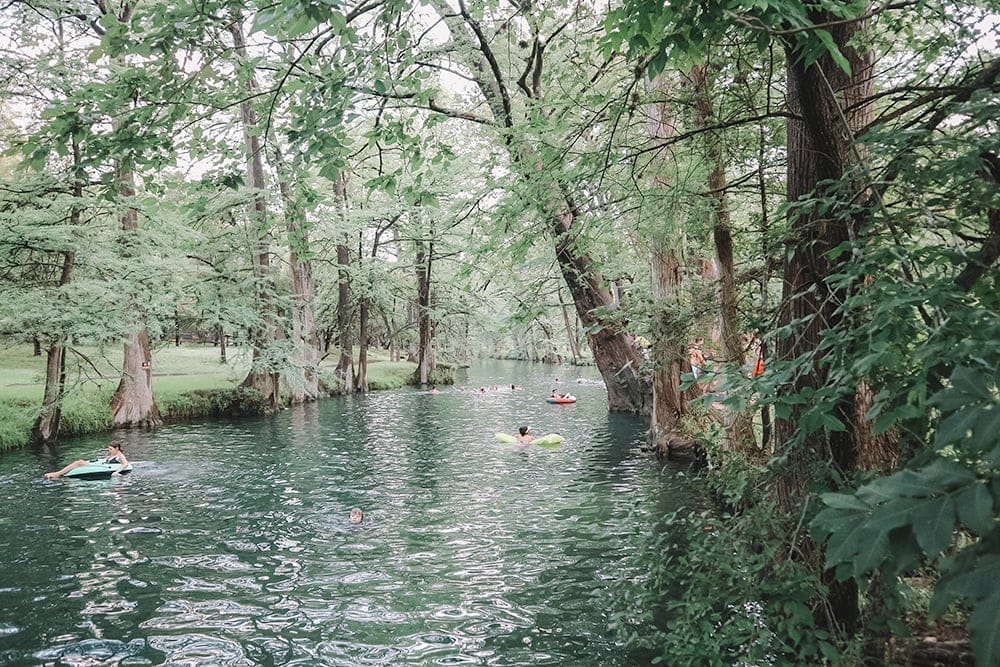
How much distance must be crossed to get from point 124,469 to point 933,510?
14.6 meters

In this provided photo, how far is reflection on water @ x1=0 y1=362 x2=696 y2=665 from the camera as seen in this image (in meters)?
5.92

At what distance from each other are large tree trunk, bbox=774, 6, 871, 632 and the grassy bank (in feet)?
57.3

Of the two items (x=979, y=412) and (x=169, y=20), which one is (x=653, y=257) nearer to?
(x=169, y=20)

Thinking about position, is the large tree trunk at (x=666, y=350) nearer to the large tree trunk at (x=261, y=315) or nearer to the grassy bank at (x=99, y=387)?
the large tree trunk at (x=261, y=315)

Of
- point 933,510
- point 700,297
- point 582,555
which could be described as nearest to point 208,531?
point 582,555

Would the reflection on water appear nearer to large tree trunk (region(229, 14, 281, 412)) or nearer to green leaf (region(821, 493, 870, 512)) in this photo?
green leaf (region(821, 493, 870, 512))

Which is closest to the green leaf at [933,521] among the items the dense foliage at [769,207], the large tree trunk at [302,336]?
the dense foliage at [769,207]

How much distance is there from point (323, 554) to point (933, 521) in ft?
27.1

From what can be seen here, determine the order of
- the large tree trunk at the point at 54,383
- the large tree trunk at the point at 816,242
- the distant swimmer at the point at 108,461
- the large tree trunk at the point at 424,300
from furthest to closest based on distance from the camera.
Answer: the large tree trunk at the point at 424,300
the large tree trunk at the point at 54,383
the distant swimmer at the point at 108,461
the large tree trunk at the point at 816,242

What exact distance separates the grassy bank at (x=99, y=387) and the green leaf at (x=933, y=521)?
1865 centimetres

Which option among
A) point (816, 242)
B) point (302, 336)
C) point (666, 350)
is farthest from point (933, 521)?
point (302, 336)

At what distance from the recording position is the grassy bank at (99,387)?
55.1ft

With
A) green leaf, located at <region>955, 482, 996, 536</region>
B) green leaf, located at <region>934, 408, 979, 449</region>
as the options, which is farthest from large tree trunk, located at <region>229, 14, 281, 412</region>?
green leaf, located at <region>955, 482, 996, 536</region>

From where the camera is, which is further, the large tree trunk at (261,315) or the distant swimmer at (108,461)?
the large tree trunk at (261,315)
